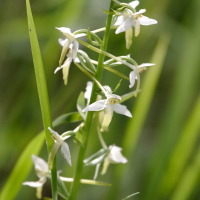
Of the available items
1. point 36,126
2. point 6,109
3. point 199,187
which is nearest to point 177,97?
point 199,187

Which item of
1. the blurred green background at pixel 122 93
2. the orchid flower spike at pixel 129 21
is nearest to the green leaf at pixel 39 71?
the orchid flower spike at pixel 129 21

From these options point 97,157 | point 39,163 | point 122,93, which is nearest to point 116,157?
point 97,157

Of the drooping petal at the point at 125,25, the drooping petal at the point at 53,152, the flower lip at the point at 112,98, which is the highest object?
the drooping petal at the point at 125,25

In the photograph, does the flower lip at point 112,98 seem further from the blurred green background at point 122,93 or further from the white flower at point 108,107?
the blurred green background at point 122,93

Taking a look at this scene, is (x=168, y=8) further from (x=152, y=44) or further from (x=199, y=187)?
(x=199, y=187)

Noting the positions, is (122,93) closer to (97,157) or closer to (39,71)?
(97,157)
